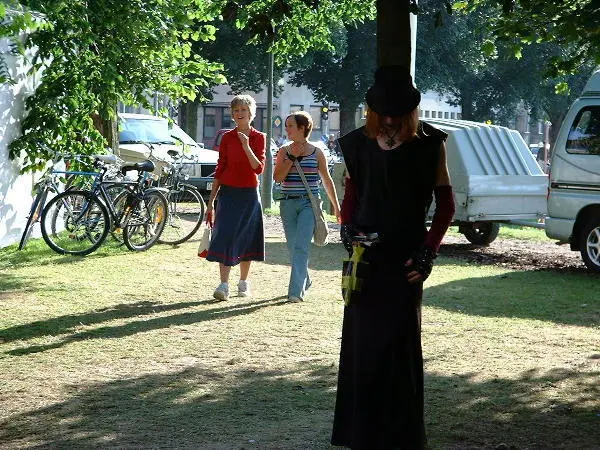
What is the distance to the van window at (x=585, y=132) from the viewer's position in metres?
15.3

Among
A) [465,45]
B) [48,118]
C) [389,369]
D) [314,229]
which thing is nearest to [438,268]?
[314,229]

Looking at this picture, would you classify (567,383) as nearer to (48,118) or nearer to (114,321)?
(114,321)

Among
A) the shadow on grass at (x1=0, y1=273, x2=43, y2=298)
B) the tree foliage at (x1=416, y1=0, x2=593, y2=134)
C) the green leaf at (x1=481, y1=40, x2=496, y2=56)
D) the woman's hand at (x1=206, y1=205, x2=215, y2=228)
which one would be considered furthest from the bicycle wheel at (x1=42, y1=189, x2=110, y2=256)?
the tree foliage at (x1=416, y1=0, x2=593, y2=134)

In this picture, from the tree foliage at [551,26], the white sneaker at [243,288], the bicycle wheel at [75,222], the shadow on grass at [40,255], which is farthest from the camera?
the bicycle wheel at [75,222]

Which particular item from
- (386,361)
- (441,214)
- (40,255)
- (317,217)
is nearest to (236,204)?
(317,217)

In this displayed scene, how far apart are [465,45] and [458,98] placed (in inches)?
398

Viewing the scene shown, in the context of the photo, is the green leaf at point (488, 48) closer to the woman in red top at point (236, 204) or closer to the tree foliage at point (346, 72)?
the woman in red top at point (236, 204)

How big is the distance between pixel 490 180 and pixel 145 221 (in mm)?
4944

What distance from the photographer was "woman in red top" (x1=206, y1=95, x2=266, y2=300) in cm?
1141

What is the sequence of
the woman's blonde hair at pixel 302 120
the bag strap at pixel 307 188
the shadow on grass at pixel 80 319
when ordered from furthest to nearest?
the bag strap at pixel 307 188 → the woman's blonde hair at pixel 302 120 → the shadow on grass at pixel 80 319

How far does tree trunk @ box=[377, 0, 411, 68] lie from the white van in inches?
364

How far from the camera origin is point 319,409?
7.05 m

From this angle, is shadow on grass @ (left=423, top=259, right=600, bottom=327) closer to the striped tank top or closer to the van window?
the van window

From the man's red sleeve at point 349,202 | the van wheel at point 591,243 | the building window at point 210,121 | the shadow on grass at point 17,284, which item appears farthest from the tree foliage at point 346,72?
the man's red sleeve at point 349,202
